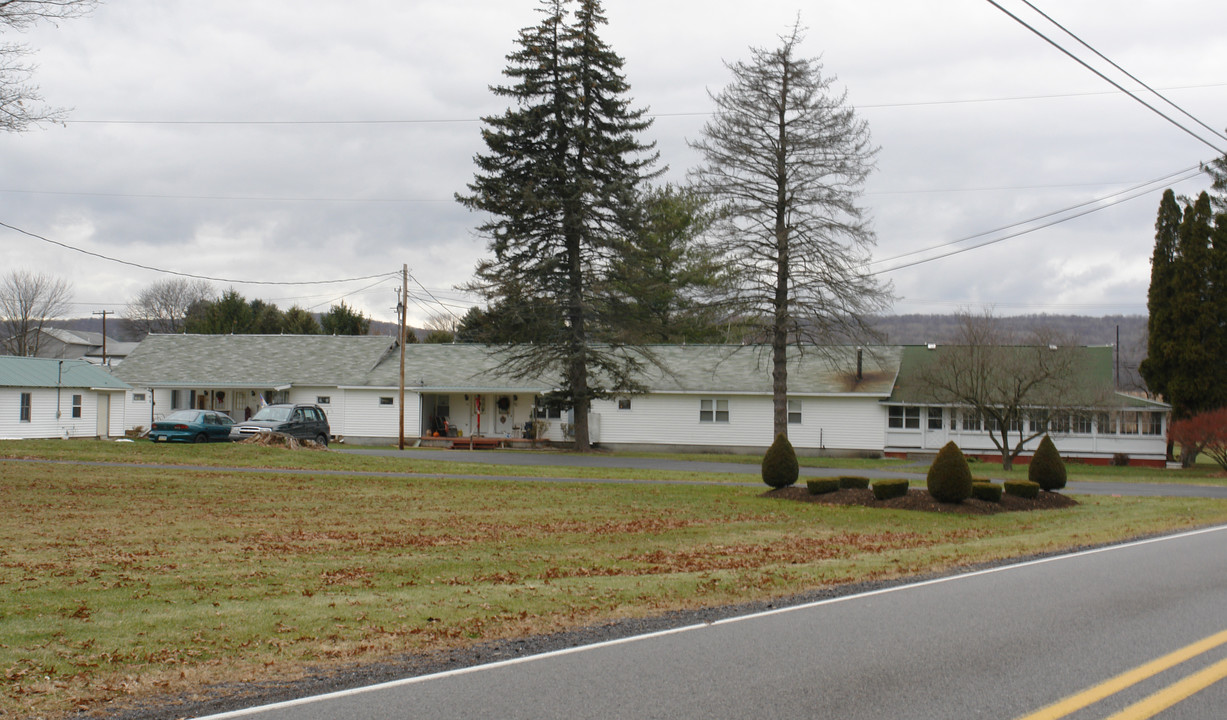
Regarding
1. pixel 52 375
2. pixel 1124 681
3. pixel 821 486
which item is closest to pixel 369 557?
pixel 1124 681

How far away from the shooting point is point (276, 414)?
36.4 m

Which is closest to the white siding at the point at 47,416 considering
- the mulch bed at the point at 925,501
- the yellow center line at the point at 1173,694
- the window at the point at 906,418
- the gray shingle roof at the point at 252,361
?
the gray shingle roof at the point at 252,361

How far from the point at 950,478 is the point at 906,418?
82.2 ft

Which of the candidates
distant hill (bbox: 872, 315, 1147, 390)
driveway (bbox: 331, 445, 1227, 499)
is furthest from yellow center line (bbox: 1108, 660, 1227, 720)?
distant hill (bbox: 872, 315, 1147, 390)

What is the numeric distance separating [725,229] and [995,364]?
12733 mm

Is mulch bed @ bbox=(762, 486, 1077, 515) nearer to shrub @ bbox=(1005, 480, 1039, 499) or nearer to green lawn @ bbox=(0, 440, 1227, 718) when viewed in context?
shrub @ bbox=(1005, 480, 1039, 499)

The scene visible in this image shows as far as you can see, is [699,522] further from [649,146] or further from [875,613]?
[649,146]

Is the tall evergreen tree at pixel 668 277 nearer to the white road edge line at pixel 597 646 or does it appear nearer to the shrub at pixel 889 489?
the shrub at pixel 889 489

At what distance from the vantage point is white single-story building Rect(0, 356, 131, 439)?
42.3 metres

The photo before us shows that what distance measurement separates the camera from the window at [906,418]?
1791 inches

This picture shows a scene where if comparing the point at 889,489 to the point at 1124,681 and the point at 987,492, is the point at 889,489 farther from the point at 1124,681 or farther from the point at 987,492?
the point at 1124,681

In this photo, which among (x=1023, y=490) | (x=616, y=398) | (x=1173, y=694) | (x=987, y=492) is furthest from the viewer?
(x=616, y=398)

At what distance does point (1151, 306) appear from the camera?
4531cm

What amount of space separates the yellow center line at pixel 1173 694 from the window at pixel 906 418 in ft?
130
